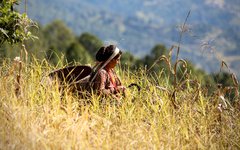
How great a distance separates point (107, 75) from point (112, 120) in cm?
94

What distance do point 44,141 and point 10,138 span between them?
274 millimetres

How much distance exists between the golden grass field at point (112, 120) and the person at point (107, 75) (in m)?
0.12

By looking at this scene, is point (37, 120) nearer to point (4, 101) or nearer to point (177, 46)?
point (4, 101)

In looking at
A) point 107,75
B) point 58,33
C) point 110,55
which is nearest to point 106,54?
point 110,55

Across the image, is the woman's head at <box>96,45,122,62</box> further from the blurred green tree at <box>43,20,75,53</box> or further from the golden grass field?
the blurred green tree at <box>43,20,75,53</box>

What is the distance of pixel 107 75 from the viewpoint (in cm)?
640

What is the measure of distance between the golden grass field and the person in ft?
0.39

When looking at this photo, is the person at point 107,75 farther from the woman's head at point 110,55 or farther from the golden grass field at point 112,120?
the golden grass field at point 112,120

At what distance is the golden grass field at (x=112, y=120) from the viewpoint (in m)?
4.85

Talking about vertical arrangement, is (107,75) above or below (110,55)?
below

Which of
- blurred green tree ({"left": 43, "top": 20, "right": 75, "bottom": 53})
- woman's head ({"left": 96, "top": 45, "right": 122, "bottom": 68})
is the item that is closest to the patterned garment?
woman's head ({"left": 96, "top": 45, "right": 122, "bottom": 68})

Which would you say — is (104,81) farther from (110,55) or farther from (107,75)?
(110,55)

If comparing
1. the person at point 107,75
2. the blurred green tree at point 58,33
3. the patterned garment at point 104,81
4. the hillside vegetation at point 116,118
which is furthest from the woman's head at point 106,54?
the blurred green tree at point 58,33

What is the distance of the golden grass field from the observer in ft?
15.9
